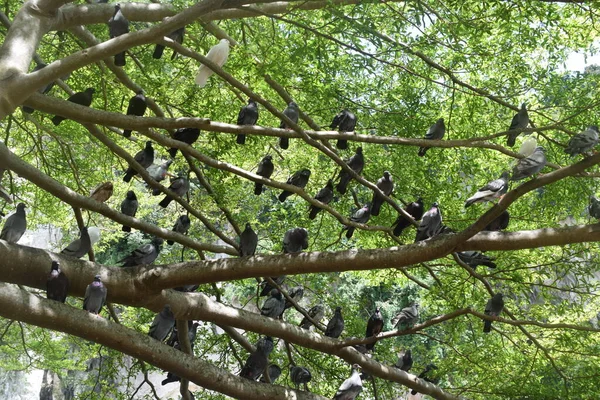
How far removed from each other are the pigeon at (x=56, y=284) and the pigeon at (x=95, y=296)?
16 cm

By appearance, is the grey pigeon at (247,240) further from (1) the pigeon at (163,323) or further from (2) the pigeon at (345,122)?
(1) the pigeon at (163,323)

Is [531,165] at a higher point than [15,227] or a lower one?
higher

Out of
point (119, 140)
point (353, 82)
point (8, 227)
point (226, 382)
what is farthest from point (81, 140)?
point (226, 382)

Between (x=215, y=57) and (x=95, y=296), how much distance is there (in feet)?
8.94

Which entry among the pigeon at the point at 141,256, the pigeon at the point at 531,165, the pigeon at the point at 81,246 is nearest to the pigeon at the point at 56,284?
the pigeon at the point at 81,246

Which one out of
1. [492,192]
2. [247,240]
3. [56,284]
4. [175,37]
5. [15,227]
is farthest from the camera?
[247,240]

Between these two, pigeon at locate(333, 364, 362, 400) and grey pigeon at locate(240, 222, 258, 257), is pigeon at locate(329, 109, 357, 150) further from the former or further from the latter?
pigeon at locate(333, 364, 362, 400)

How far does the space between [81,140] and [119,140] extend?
2.02 feet

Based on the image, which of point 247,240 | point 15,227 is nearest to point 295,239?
point 247,240

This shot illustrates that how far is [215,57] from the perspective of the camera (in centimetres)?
633

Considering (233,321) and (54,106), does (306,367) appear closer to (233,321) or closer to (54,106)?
(233,321)

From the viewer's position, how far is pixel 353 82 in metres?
7.27

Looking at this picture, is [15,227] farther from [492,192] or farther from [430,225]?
[492,192]

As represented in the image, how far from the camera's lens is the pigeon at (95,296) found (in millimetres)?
4473
